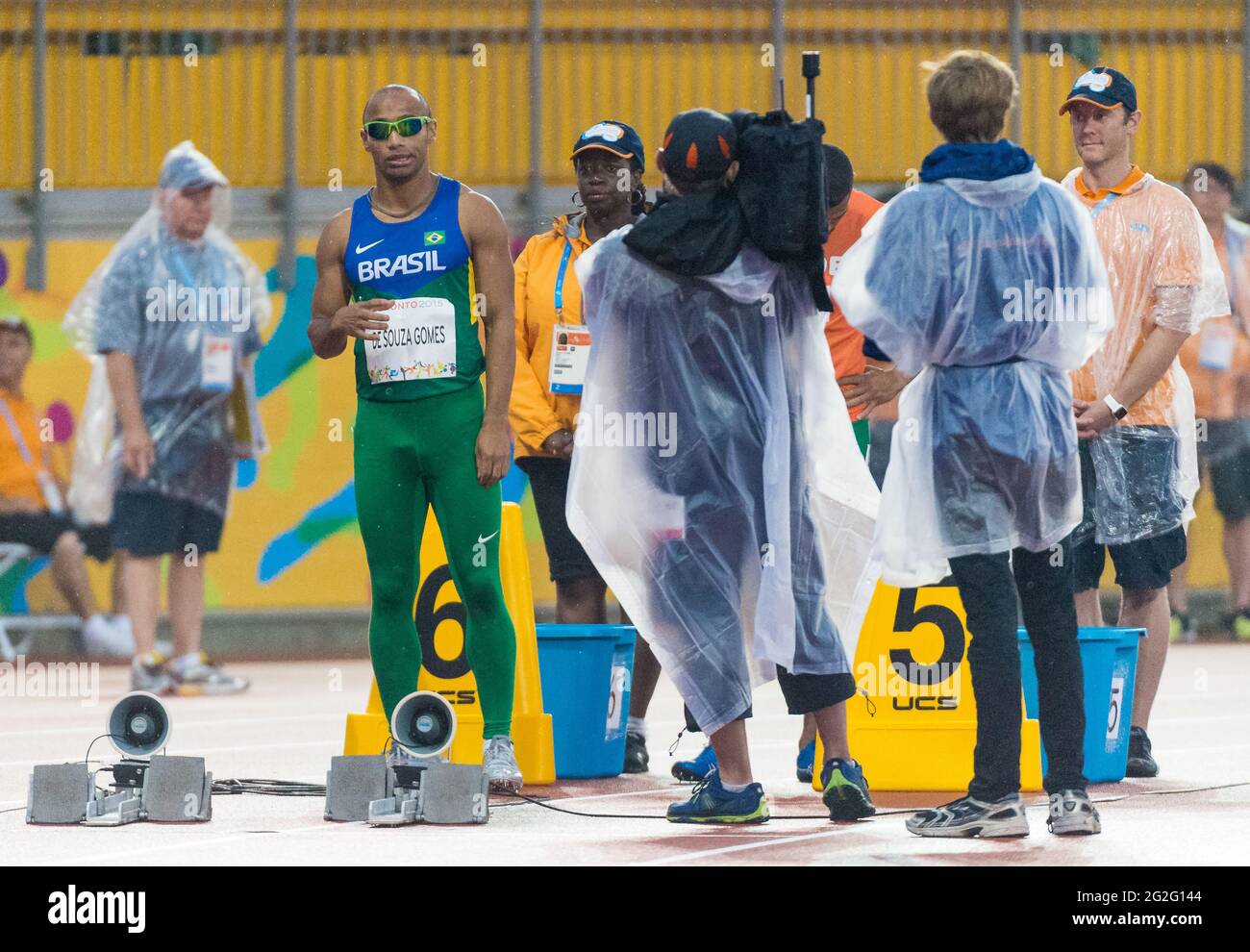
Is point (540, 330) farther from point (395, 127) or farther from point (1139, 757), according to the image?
point (1139, 757)

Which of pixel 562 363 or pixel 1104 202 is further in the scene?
pixel 562 363

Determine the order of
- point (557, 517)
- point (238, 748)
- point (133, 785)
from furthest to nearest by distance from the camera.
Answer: point (238, 748), point (557, 517), point (133, 785)

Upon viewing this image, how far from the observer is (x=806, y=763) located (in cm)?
630

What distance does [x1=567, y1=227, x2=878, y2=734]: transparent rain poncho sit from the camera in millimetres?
5191

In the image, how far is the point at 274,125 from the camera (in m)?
12.0

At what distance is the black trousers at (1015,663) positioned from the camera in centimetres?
488

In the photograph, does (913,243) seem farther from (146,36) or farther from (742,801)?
(146,36)

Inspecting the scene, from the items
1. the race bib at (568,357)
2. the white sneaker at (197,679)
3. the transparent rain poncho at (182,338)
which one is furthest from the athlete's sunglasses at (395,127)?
the white sneaker at (197,679)

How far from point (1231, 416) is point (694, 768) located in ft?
22.1

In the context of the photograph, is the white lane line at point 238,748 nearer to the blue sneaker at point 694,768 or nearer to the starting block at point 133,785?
the starting block at point 133,785

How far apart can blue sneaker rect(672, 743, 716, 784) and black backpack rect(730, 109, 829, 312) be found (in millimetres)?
1896

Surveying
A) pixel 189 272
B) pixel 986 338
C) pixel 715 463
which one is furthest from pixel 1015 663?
pixel 189 272
